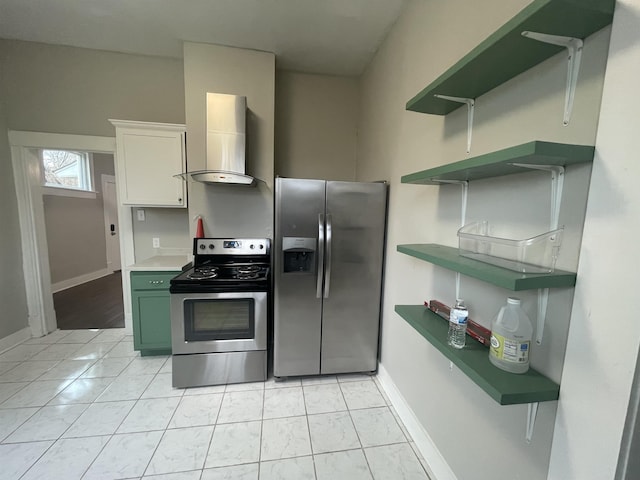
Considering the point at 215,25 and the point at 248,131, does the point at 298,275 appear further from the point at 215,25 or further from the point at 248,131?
the point at 215,25

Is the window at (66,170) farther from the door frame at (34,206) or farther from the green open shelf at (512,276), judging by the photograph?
the green open shelf at (512,276)

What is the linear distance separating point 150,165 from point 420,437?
10.2 ft

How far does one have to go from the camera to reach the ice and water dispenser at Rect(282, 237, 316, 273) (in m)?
2.06

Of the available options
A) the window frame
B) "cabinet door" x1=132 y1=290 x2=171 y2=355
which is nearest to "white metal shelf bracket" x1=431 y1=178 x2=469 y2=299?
"cabinet door" x1=132 y1=290 x2=171 y2=355

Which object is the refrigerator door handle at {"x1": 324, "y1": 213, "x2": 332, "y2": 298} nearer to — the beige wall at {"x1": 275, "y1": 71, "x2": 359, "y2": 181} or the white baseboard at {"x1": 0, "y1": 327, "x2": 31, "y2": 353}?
the beige wall at {"x1": 275, "y1": 71, "x2": 359, "y2": 181}

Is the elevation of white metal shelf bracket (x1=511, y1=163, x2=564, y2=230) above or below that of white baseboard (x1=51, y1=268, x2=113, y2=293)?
above

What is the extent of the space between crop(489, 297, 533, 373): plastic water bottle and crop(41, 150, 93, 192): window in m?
5.85

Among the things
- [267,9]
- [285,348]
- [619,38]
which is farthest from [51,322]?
[619,38]

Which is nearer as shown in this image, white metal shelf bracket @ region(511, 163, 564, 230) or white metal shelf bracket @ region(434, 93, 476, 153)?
white metal shelf bracket @ region(511, 163, 564, 230)

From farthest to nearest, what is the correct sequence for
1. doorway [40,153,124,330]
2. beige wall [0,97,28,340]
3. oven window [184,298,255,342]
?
doorway [40,153,124,330]
beige wall [0,97,28,340]
oven window [184,298,255,342]

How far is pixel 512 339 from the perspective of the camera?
0.89 meters

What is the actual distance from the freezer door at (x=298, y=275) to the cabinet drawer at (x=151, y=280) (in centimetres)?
109

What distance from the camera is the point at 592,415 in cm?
73

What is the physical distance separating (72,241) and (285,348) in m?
4.87
